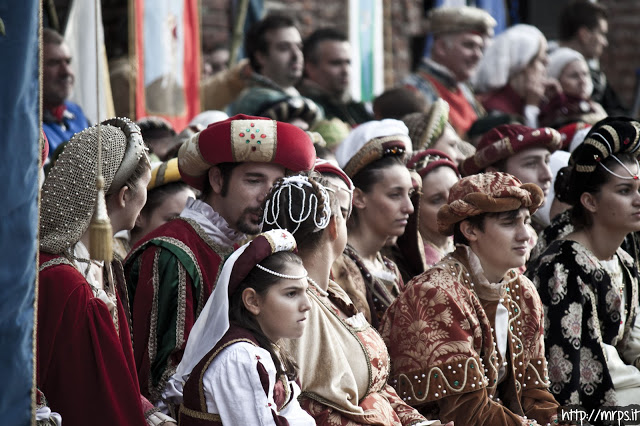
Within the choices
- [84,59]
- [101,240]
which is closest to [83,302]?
[101,240]

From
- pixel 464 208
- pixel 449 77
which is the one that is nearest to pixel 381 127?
pixel 464 208

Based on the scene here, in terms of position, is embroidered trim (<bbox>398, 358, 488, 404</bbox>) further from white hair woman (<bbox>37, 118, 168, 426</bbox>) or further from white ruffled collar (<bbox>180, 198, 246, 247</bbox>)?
white hair woman (<bbox>37, 118, 168, 426</bbox>)

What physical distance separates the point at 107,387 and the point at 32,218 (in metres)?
0.64

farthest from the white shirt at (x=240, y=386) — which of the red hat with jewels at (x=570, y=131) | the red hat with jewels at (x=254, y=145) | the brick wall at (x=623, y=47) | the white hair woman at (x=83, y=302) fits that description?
the brick wall at (x=623, y=47)

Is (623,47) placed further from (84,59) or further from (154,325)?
(154,325)

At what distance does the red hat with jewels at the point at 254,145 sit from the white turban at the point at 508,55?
510cm

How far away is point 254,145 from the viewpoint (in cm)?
383

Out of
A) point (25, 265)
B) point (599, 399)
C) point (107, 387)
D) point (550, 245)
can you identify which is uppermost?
point (25, 265)

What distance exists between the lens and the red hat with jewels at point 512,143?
18.1 ft

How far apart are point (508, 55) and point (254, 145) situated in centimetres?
528

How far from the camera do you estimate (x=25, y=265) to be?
261 centimetres

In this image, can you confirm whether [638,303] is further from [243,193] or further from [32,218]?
[32,218]

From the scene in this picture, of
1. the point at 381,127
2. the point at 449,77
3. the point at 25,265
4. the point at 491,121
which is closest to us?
the point at 25,265

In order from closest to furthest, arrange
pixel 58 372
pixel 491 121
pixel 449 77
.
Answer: pixel 58 372, pixel 491 121, pixel 449 77
